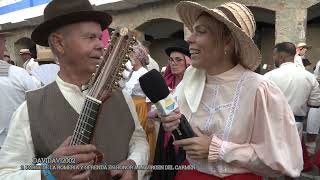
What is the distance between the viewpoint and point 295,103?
5105 mm

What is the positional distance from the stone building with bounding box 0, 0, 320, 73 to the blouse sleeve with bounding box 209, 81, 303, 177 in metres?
3.58

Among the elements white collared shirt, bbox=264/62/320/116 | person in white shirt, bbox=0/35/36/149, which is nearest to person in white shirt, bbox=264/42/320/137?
white collared shirt, bbox=264/62/320/116

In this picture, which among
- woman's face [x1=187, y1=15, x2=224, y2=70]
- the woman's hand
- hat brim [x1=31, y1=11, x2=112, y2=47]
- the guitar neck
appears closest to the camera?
the guitar neck

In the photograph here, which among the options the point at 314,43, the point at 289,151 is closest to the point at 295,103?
the point at 289,151

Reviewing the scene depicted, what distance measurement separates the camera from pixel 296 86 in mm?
5059

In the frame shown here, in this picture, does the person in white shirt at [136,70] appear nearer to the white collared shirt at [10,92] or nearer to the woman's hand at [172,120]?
the white collared shirt at [10,92]

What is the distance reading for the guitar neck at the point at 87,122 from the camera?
1.47 m

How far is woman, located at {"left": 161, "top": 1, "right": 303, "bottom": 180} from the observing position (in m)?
1.80

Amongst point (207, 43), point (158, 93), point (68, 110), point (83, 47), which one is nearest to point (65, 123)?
point (68, 110)

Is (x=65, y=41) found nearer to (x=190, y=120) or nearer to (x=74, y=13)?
(x=74, y=13)

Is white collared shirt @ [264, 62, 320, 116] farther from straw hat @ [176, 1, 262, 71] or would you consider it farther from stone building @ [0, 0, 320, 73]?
straw hat @ [176, 1, 262, 71]

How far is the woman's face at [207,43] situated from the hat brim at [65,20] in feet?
1.52

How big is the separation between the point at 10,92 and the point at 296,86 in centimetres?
358

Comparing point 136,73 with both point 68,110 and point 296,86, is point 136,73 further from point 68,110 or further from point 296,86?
point 68,110
